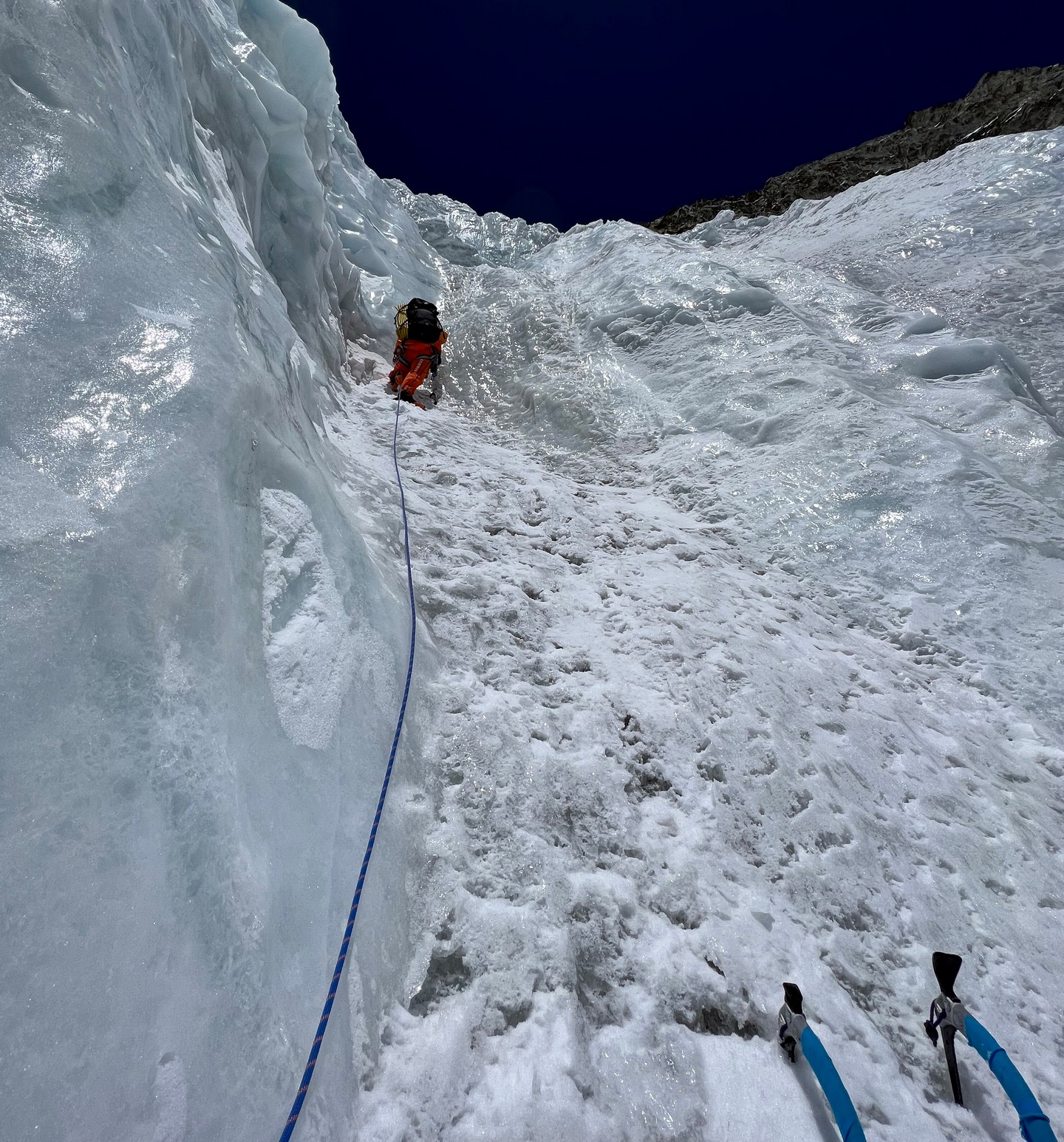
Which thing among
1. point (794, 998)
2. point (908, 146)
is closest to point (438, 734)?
point (794, 998)

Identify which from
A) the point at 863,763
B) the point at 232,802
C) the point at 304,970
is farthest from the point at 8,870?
the point at 863,763

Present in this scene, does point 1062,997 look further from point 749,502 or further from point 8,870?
point 749,502

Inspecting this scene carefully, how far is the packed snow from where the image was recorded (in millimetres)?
1539

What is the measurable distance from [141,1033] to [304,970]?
521 millimetres

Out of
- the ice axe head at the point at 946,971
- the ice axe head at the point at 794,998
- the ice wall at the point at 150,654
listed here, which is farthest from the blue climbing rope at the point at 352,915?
the ice axe head at the point at 946,971

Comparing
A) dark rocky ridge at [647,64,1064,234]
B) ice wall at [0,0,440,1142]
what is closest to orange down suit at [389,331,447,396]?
ice wall at [0,0,440,1142]

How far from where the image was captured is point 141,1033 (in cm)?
136

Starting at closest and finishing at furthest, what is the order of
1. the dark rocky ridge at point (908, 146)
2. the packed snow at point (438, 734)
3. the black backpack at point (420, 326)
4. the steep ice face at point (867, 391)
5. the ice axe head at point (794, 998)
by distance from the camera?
the packed snow at point (438, 734) < the ice axe head at point (794, 998) < the steep ice face at point (867, 391) < the black backpack at point (420, 326) < the dark rocky ridge at point (908, 146)

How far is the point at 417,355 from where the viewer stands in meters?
8.44

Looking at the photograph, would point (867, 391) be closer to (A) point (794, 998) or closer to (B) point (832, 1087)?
(A) point (794, 998)

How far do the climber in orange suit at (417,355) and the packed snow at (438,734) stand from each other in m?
2.16

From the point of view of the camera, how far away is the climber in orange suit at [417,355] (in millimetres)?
7793

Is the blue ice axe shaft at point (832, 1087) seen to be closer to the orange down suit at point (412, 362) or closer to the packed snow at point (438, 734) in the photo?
the packed snow at point (438, 734)

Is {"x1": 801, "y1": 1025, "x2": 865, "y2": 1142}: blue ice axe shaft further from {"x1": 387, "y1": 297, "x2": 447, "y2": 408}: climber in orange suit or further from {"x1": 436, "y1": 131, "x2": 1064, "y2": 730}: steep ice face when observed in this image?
{"x1": 387, "y1": 297, "x2": 447, "y2": 408}: climber in orange suit
